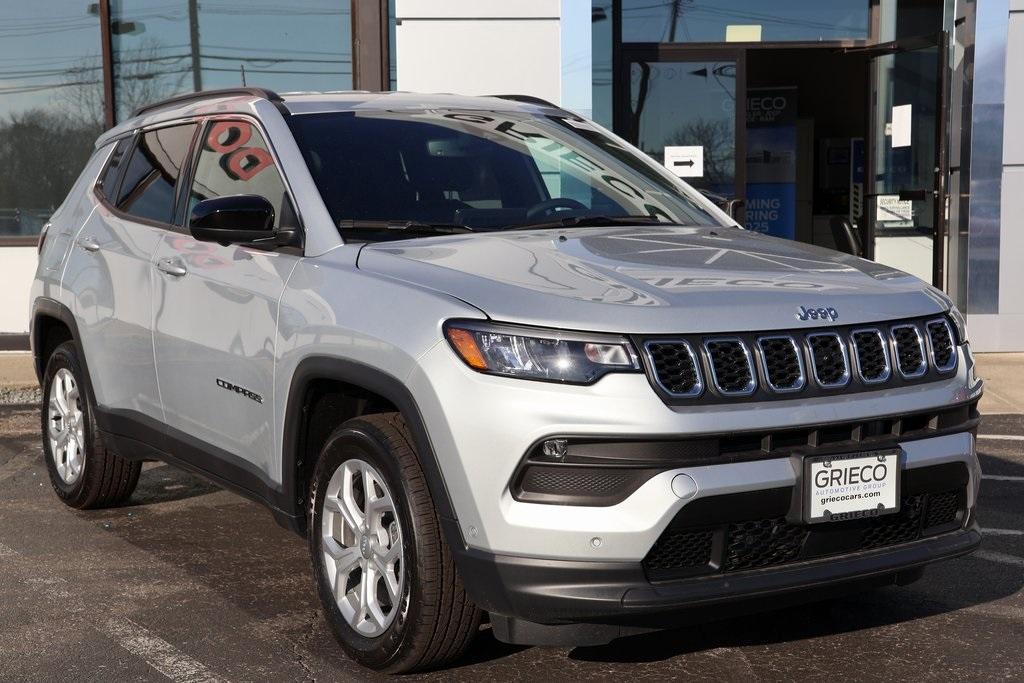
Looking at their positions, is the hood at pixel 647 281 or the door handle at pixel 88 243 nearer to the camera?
the hood at pixel 647 281

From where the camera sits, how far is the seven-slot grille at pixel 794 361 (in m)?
3.35

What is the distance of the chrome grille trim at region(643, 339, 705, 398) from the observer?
3.31 m

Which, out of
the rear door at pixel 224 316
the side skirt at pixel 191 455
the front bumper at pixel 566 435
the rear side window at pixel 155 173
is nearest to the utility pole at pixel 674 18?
the rear side window at pixel 155 173

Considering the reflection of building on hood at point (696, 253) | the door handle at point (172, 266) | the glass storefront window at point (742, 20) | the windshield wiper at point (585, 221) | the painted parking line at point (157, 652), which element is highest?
the glass storefront window at point (742, 20)

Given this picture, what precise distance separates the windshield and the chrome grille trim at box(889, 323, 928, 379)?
3.94 ft

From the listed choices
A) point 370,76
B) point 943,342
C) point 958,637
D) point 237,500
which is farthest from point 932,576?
point 370,76

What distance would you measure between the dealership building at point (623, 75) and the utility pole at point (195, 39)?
0.9 inches

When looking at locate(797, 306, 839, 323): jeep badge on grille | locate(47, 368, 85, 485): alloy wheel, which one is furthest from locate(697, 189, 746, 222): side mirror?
locate(47, 368, 85, 485): alloy wheel

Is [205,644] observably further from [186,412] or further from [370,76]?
[370,76]

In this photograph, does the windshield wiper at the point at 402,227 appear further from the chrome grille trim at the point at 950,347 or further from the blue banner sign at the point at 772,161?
the blue banner sign at the point at 772,161

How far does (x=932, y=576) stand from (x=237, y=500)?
3.15 metres

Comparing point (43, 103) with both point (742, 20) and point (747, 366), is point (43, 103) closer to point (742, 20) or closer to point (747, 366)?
point (742, 20)

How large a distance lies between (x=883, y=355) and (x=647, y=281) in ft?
2.19

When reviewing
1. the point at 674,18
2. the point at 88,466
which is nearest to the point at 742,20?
the point at 674,18
